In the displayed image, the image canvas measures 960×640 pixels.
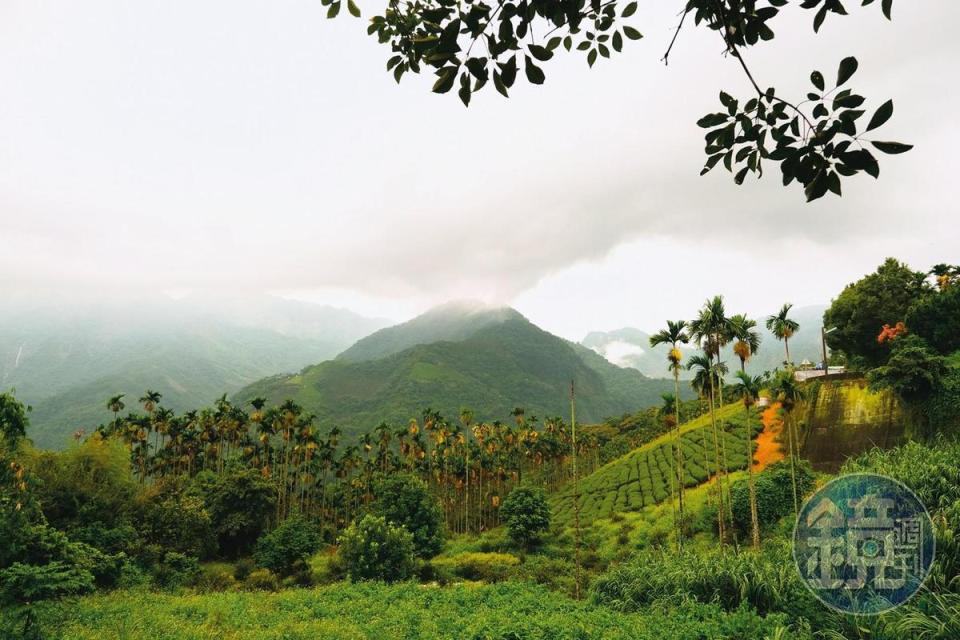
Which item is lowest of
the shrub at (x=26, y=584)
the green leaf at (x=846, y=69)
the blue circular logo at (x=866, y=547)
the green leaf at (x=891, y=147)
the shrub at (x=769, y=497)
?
the shrub at (x=769, y=497)

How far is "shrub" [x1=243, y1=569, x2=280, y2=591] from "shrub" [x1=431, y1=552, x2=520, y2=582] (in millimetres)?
10787

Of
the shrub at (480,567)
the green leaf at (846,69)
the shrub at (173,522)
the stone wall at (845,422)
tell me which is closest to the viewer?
the green leaf at (846,69)

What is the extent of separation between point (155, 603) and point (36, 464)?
49.8ft

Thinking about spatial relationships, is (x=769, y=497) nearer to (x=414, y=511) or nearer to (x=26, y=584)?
(x=414, y=511)

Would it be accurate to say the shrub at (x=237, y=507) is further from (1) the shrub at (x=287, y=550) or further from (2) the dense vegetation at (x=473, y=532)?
(1) the shrub at (x=287, y=550)

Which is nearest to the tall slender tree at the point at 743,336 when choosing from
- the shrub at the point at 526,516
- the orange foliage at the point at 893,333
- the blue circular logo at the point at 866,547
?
the orange foliage at the point at 893,333

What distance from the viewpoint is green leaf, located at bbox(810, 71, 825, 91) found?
2271 mm

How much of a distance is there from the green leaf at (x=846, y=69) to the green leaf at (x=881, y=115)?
1.02 feet

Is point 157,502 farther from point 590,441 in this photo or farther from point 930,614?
point 590,441

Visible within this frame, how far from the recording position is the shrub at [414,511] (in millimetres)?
38906

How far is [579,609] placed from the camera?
13.5 m

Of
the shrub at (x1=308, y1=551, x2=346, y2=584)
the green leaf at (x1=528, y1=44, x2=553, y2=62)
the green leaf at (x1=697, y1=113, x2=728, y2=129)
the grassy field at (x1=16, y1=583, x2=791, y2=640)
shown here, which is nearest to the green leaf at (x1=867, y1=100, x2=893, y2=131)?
the green leaf at (x1=697, y1=113, x2=728, y2=129)

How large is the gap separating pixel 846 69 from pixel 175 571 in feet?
131

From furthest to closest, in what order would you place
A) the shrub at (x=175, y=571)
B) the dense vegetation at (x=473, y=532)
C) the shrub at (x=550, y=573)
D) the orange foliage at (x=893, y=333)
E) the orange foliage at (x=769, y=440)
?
the orange foliage at (x=769, y=440)
the orange foliage at (x=893, y=333)
the shrub at (x=175, y=571)
the shrub at (x=550, y=573)
the dense vegetation at (x=473, y=532)
